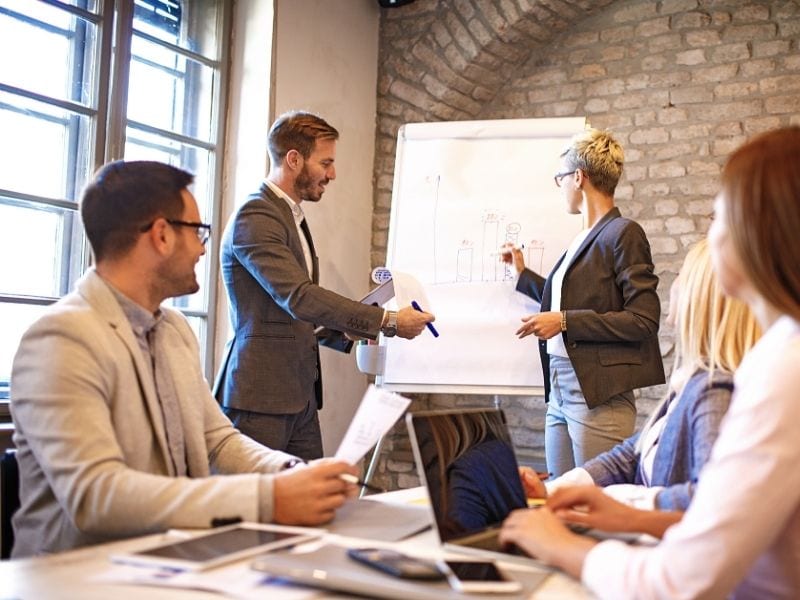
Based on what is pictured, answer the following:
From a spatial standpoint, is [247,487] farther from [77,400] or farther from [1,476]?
[1,476]

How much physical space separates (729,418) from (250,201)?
2145mm

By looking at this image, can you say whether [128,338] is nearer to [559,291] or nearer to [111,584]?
[111,584]

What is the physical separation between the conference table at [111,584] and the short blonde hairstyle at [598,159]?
87.1 inches

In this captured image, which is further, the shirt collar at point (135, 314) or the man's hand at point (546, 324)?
the man's hand at point (546, 324)

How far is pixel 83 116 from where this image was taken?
3.71 m

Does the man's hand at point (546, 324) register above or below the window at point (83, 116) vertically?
below

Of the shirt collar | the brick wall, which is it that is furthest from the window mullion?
the shirt collar

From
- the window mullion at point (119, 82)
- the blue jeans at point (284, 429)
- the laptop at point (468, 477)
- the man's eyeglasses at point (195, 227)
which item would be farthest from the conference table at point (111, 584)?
the window mullion at point (119, 82)

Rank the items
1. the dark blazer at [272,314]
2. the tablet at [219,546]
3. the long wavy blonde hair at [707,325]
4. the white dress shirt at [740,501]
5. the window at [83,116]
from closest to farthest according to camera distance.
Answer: the white dress shirt at [740,501] < the tablet at [219,546] < the long wavy blonde hair at [707,325] < the dark blazer at [272,314] < the window at [83,116]

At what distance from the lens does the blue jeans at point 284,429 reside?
290 cm

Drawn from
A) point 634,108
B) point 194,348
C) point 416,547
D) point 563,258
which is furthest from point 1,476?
Result: point 634,108

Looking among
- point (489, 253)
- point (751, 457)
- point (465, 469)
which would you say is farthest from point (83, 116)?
point (751, 457)

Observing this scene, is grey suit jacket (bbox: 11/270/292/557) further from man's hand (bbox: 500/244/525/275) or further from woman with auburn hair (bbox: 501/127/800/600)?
man's hand (bbox: 500/244/525/275)

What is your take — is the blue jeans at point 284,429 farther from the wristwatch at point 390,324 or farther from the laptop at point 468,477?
the laptop at point 468,477
